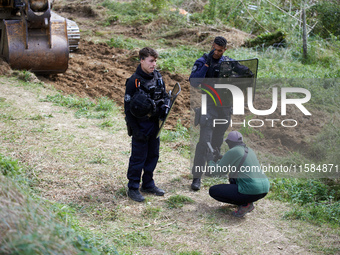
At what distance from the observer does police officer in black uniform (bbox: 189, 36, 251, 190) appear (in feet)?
18.9

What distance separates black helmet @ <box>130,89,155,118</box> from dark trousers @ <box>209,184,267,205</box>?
127cm

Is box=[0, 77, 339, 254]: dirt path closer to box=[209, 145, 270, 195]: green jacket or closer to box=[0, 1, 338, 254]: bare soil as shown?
box=[0, 1, 338, 254]: bare soil

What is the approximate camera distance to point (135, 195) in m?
5.35

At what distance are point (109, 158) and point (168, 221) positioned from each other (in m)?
1.98

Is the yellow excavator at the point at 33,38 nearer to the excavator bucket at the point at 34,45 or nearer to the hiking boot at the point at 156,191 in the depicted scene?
the excavator bucket at the point at 34,45

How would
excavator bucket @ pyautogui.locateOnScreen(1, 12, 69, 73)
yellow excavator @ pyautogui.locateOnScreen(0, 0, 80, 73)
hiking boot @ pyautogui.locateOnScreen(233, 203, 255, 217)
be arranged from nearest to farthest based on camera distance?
hiking boot @ pyautogui.locateOnScreen(233, 203, 255, 217), yellow excavator @ pyautogui.locateOnScreen(0, 0, 80, 73), excavator bucket @ pyautogui.locateOnScreen(1, 12, 69, 73)

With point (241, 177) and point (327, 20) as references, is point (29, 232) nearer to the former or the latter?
point (241, 177)

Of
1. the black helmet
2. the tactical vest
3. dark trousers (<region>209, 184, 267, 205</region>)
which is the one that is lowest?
dark trousers (<region>209, 184, 267, 205</region>)

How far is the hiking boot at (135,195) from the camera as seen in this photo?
5.33m

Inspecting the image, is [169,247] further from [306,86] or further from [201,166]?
[306,86]

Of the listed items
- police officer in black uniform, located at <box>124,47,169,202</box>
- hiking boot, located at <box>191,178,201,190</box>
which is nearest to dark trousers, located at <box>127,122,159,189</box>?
police officer in black uniform, located at <box>124,47,169,202</box>

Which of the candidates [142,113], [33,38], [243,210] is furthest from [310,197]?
[33,38]

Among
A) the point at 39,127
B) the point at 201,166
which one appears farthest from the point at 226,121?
the point at 39,127

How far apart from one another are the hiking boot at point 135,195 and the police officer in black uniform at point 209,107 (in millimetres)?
898
